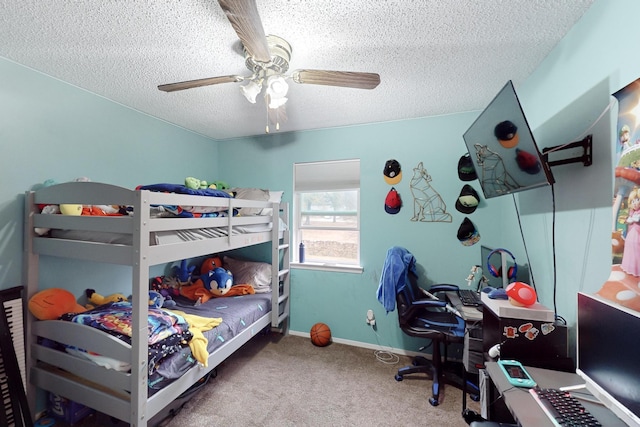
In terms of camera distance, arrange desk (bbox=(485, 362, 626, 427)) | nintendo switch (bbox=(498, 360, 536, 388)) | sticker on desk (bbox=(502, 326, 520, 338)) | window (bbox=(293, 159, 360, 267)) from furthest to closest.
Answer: window (bbox=(293, 159, 360, 267)) → sticker on desk (bbox=(502, 326, 520, 338)) → nintendo switch (bbox=(498, 360, 536, 388)) → desk (bbox=(485, 362, 626, 427))

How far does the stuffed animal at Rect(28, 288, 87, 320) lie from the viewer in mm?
1668

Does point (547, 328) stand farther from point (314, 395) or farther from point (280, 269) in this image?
point (280, 269)

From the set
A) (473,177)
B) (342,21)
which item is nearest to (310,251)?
(473,177)

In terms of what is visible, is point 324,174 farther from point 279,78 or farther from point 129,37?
point 129,37

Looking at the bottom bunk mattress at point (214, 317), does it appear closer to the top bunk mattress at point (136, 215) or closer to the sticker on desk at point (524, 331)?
the top bunk mattress at point (136, 215)

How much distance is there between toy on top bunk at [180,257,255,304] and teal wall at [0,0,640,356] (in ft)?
2.20

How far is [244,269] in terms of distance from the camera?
3033 millimetres

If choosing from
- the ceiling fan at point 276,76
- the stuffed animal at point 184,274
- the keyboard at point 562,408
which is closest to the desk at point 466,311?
the keyboard at point 562,408

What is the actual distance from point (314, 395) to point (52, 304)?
1.97 m

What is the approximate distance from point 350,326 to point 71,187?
2697 millimetres

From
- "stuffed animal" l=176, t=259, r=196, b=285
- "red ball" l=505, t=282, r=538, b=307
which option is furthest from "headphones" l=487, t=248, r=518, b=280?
"stuffed animal" l=176, t=259, r=196, b=285

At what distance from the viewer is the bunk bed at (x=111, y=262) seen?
1.39 meters

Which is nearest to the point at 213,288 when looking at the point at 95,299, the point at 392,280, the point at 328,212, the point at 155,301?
the point at 155,301

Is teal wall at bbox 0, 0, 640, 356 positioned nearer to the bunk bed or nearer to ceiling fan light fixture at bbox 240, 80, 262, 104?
the bunk bed
